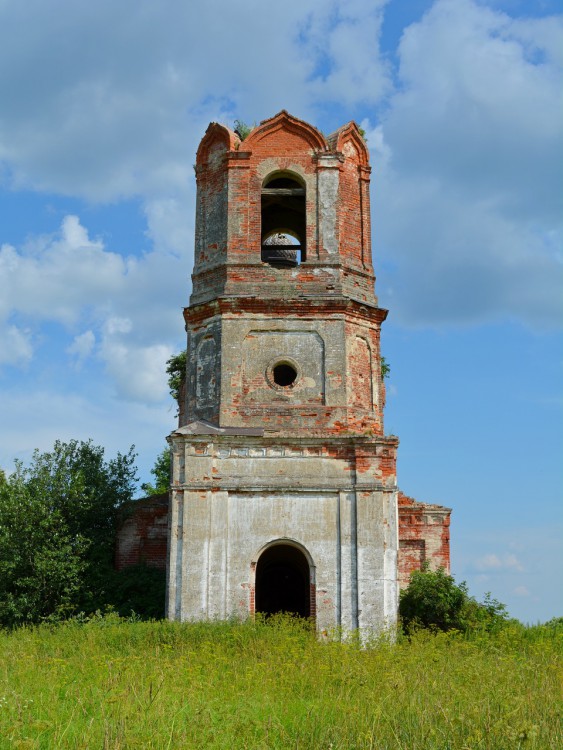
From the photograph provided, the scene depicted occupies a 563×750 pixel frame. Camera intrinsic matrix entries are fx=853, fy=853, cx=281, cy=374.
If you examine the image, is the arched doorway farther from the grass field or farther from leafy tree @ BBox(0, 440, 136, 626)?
the grass field

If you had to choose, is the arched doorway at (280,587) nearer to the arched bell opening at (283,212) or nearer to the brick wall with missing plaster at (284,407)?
the brick wall with missing plaster at (284,407)

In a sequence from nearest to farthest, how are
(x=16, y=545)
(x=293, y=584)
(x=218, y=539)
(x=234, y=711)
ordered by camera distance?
(x=234, y=711)
(x=218, y=539)
(x=16, y=545)
(x=293, y=584)

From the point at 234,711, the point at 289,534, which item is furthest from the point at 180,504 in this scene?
the point at 234,711

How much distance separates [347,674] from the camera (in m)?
9.09

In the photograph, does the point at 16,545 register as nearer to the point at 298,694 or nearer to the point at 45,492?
the point at 45,492

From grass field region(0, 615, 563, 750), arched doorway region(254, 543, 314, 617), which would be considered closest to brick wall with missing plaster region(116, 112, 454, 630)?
arched doorway region(254, 543, 314, 617)

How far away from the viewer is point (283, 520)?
1560 cm

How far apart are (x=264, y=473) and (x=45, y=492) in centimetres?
507

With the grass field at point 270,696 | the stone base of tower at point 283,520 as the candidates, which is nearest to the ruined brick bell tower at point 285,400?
the stone base of tower at point 283,520

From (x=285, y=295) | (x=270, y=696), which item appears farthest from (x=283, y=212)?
(x=270, y=696)

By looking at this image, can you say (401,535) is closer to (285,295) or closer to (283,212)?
(285,295)

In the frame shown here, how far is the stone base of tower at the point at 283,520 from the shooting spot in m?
15.1

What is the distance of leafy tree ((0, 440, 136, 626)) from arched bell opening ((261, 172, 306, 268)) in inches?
251

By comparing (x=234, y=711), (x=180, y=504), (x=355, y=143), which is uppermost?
Result: (x=355, y=143)
